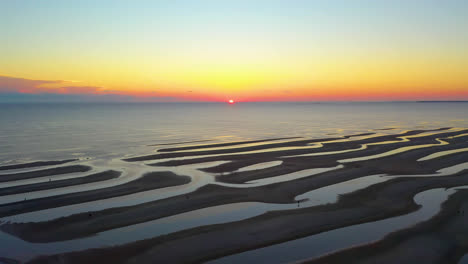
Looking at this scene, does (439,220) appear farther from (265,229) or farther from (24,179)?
(24,179)

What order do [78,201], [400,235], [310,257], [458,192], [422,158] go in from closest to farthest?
[310,257]
[400,235]
[78,201]
[458,192]
[422,158]

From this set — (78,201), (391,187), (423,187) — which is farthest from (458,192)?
(78,201)

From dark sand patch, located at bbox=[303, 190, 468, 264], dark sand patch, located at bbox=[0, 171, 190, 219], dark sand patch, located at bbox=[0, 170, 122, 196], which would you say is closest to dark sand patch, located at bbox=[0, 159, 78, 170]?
dark sand patch, located at bbox=[0, 170, 122, 196]

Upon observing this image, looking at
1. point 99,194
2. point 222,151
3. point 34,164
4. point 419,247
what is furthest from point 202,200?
point 222,151

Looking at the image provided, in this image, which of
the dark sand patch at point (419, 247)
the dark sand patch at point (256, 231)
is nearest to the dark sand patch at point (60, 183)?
the dark sand patch at point (256, 231)

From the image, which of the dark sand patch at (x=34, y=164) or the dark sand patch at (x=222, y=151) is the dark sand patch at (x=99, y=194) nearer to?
the dark sand patch at (x=222, y=151)

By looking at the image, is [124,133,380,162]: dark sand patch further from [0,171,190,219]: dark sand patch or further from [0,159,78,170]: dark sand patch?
[0,171,190,219]: dark sand patch
